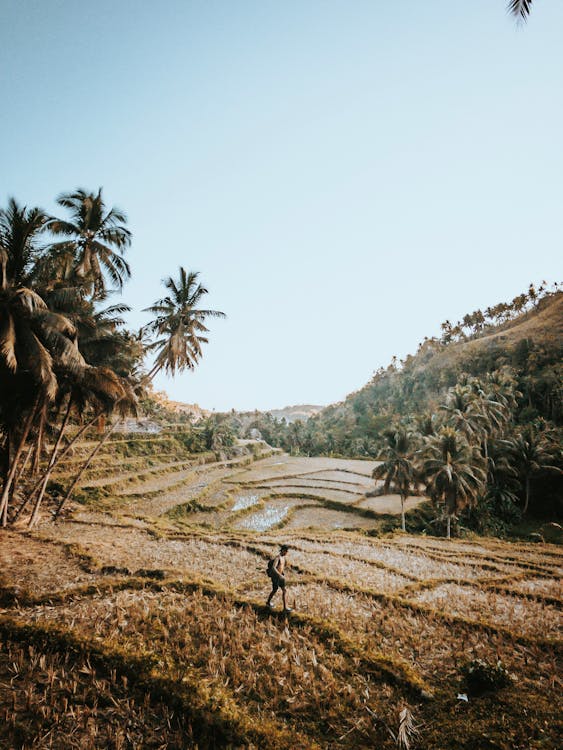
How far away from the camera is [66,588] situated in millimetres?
8352

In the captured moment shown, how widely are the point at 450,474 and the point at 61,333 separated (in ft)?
75.3

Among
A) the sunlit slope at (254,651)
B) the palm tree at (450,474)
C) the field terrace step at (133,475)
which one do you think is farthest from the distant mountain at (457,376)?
the sunlit slope at (254,651)

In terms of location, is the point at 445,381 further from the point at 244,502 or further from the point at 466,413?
the point at 244,502

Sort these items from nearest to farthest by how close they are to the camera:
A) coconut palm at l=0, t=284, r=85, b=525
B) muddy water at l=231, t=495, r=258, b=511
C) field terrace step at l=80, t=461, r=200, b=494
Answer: coconut palm at l=0, t=284, r=85, b=525
field terrace step at l=80, t=461, r=200, b=494
muddy water at l=231, t=495, r=258, b=511

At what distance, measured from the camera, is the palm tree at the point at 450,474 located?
897 inches

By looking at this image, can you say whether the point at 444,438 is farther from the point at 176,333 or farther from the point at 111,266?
the point at 111,266

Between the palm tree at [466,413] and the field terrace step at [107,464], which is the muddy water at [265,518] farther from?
the palm tree at [466,413]

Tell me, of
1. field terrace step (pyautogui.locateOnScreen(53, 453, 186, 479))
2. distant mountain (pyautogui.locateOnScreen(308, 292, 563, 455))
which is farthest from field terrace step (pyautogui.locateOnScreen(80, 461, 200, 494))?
distant mountain (pyautogui.locateOnScreen(308, 292, 563, 455))

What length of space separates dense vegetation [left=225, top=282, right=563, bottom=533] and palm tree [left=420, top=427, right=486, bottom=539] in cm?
7

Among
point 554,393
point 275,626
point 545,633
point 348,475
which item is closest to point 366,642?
point 275,626

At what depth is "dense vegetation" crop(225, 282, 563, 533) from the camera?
84.7 feet

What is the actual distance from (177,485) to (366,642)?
21.9 m

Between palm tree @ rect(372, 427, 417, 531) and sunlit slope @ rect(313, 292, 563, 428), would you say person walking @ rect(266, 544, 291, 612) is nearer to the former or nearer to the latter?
palm tree @ rect(372, 427, 417, 531)

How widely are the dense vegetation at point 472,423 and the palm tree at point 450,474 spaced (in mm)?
72
